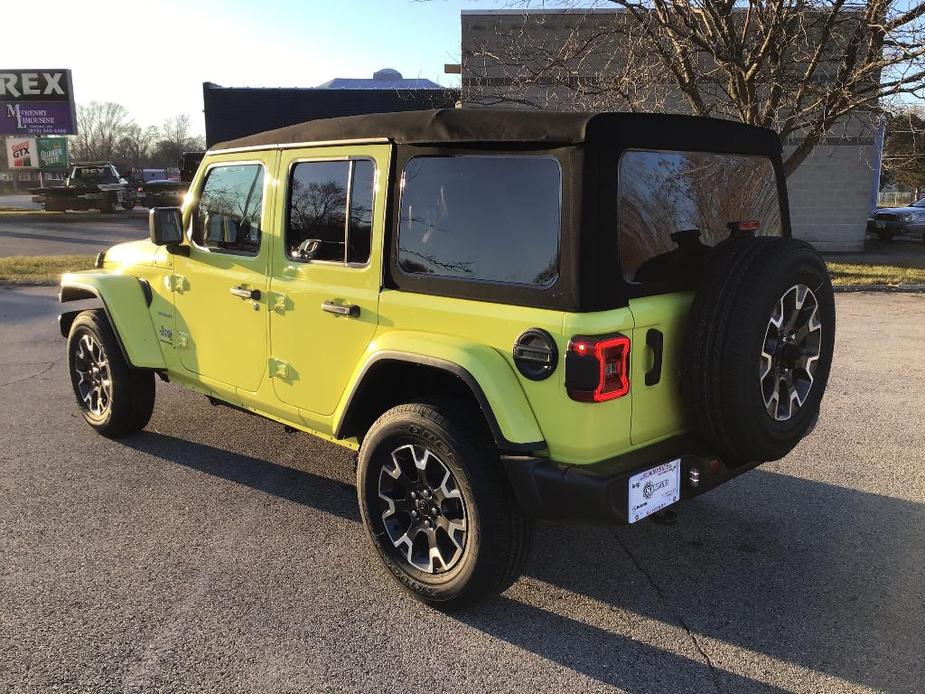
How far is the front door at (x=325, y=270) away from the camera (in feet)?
10.3

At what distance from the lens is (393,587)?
313 centimetres

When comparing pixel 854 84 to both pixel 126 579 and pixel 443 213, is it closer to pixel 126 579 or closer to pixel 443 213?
pixel 443 213

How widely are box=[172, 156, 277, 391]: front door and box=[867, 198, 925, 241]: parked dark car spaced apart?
20994mm

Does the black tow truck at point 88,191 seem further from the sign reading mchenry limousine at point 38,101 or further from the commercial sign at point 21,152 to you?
the commercial sign at point 21,152

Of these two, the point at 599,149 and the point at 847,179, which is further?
the point at 847,179

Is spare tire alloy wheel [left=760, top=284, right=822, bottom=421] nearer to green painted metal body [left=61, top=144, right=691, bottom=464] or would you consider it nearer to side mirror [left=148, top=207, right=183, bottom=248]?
green painted metal body [left=61, top=144, right=691, bottom=464]

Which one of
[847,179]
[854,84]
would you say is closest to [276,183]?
[854,84]

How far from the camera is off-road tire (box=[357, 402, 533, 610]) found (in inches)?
107

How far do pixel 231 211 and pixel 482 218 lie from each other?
174 centimetres

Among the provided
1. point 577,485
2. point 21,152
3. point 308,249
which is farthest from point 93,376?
point 21,152

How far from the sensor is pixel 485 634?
279 centimetres

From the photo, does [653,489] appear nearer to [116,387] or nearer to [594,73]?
[116,387]

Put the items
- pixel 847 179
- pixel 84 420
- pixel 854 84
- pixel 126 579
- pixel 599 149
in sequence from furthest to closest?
pixel 847 179 < pixel 854 84 < pixel 84 420 < pixel 126 579 < pixel 599 149

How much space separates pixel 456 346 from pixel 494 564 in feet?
2.68
